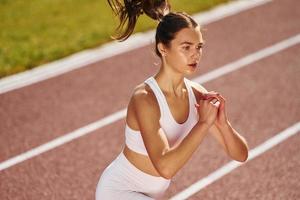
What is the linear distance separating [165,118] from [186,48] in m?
0.52

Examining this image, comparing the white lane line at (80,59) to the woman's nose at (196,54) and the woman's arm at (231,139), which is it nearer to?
the woman's arm at (231,139)

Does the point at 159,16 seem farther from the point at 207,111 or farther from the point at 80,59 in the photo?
the point at 80,59

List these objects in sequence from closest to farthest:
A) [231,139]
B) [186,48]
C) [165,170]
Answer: [165,170], [186,48], [231,139]

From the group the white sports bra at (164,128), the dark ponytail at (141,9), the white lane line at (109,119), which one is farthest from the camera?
the white lane line at (109,119)

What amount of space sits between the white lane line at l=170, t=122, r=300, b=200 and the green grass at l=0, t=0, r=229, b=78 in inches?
173

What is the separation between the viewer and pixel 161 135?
3.75m

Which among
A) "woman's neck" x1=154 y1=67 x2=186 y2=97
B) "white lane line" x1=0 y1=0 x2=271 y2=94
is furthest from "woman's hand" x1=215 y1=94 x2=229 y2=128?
"white lane line" x1=0 y1=0 x2=271 y2=94

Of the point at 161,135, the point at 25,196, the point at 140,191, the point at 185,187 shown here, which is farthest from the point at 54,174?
the point at 161,135

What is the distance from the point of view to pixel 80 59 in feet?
32.0

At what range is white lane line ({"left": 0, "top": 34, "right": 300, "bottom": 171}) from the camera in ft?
22.3

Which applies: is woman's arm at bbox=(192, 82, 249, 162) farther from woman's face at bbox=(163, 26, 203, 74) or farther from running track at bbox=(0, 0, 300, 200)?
running track at bbox=(0, 0, 300, 200)

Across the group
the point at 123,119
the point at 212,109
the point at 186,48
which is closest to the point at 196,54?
the point at 186,48

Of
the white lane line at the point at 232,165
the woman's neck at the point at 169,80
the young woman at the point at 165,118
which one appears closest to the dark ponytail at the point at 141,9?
the young woman at the point at 165,118

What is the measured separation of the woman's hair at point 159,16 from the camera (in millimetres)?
3861
